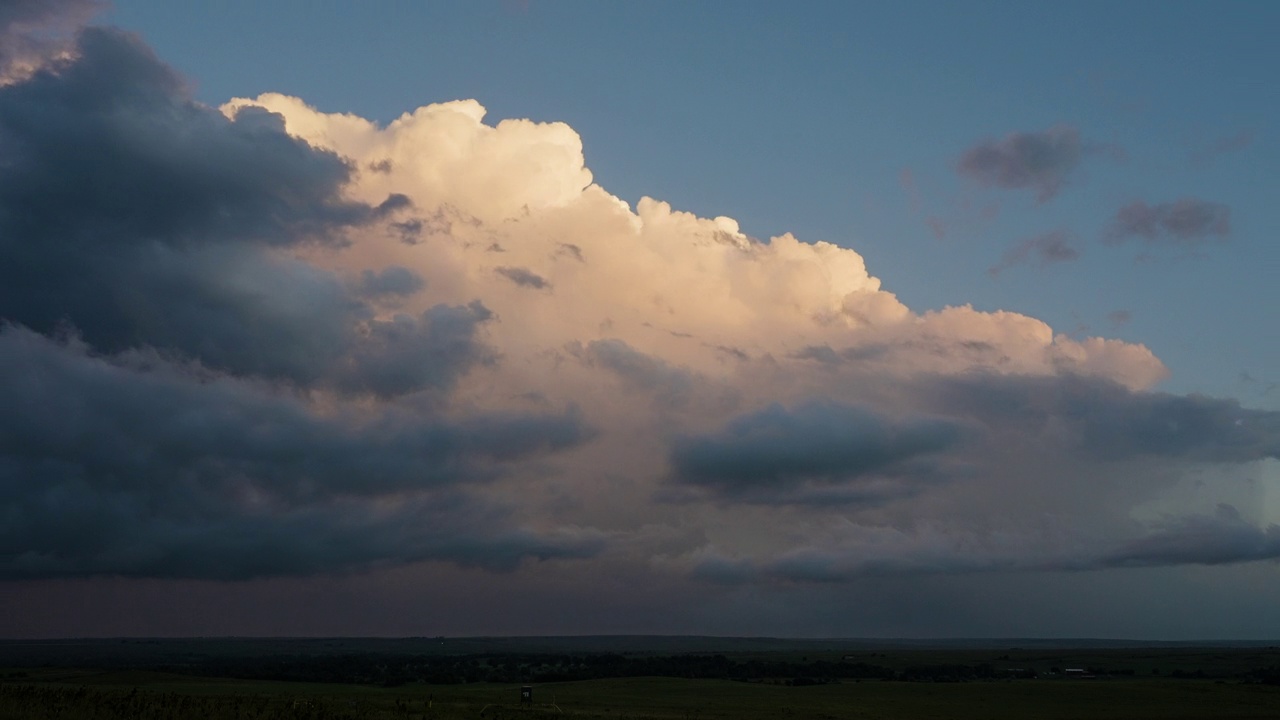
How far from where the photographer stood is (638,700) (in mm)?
92250

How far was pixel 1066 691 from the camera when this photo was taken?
111 m

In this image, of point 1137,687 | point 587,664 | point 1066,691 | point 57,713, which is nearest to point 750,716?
Answer: point 57,713

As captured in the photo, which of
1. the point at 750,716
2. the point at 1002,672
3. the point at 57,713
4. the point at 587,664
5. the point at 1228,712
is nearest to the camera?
the point at 57,713

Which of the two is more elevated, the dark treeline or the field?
the field

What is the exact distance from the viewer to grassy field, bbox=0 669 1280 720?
1973 inches

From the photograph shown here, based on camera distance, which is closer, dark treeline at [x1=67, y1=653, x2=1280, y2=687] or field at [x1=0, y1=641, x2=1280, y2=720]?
field at [x1=0, y1=641, x2=1280, y2=720]

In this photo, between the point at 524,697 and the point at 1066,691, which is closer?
the point at 524,697

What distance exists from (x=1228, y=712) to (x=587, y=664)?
388 ft

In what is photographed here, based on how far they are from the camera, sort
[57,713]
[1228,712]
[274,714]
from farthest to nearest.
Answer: [1228,712], [274,714], [57,713]

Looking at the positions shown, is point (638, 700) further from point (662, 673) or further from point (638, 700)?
point (662, 673)

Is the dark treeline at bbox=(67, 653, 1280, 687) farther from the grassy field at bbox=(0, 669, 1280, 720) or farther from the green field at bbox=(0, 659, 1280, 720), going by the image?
the green field at bbox=(0, 659, 1280, 720)

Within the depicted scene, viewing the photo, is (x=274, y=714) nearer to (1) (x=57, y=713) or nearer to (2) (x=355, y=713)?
(2) (x=355, y=713)

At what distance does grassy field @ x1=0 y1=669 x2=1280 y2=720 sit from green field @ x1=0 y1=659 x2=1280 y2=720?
0.37ft

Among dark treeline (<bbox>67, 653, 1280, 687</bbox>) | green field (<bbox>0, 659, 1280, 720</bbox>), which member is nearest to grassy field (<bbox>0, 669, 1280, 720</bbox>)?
green field (<bbox>0, 659, 1280, 720</bbox>)
